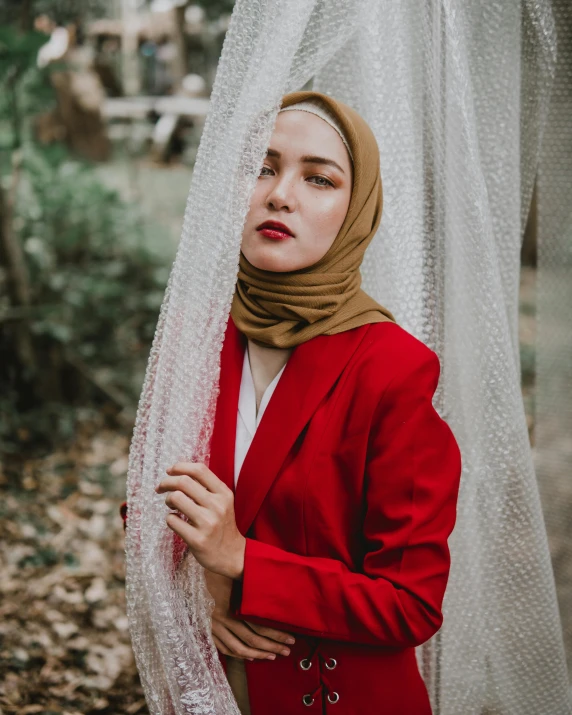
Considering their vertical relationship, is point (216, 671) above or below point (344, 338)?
below

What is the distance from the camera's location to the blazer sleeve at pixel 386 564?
1242 mm

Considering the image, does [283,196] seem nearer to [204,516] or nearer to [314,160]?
[314,160]

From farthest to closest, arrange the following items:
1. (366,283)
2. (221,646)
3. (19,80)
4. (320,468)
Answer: (19,80), (366,283), (221,646), (320,468)

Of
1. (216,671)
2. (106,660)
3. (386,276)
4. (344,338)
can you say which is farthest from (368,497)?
(106,660)

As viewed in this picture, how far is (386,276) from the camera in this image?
1.74m

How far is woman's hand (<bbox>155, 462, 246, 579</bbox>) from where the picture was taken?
1.19 metres

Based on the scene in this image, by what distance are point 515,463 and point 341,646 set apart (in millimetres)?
611

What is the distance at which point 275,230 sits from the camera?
1.33 m

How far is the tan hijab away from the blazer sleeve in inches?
7.1

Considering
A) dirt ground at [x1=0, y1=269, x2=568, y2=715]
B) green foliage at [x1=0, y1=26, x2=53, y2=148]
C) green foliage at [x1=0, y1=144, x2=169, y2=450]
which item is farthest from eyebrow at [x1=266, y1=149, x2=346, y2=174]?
green foliage at [x1=0, y1=144, x2=169, y2=450]

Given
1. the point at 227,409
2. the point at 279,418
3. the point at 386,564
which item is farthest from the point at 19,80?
the point at 386,564

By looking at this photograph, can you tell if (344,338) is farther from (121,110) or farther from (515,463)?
(121,110)

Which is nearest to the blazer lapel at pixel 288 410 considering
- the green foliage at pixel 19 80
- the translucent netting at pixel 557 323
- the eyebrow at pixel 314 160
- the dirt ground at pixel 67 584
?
the eyebrow at pixel 314 160

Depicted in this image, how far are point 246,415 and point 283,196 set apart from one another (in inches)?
16.8
